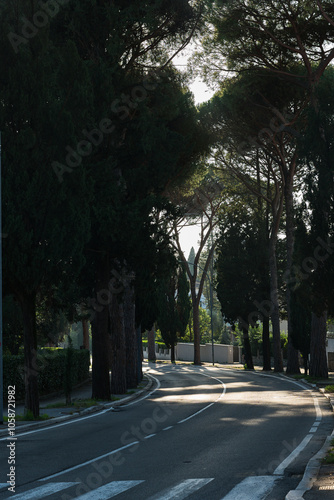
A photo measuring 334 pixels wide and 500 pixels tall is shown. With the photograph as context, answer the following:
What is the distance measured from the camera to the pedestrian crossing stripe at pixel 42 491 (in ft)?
28.5

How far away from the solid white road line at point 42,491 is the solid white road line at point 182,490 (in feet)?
4.33

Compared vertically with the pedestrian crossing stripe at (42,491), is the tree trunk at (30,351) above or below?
above

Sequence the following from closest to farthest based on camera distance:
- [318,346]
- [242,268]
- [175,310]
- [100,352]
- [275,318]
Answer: [100,352] → [318,346] → [275,318] → [242,268] → [175,310]

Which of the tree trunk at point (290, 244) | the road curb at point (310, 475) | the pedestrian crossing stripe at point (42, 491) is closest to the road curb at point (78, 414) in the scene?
the pedestrian crossing stripe at point (42, 491)

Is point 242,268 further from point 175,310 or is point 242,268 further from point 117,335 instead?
point 117,335

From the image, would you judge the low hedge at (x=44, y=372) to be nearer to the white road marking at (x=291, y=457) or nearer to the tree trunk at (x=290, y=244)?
the white road marking at (x=291, y=457)

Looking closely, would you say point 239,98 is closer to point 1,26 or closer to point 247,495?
point 1,26

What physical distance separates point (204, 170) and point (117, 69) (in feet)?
35.0

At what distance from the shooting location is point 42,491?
29.7 ft

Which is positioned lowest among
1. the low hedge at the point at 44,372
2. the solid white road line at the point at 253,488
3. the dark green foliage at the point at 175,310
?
the solid white road line at the point at 253,488

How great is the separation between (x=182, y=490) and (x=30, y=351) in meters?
11.0

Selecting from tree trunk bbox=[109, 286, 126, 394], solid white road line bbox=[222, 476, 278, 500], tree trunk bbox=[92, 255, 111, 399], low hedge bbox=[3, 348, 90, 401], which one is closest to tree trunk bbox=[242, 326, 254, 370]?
low hedge bbox=[3, 348, 90, 401]

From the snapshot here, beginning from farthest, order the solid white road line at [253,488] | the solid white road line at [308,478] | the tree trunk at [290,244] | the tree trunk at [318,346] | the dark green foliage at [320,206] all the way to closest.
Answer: the tree trunk at [290,244] → the tree trunk at [318,346] → the dark green foliage at [320,206] → the solid white road line at [253,488] → the solid white road line at [308,478]

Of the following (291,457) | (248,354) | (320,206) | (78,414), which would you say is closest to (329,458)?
(291,457)
